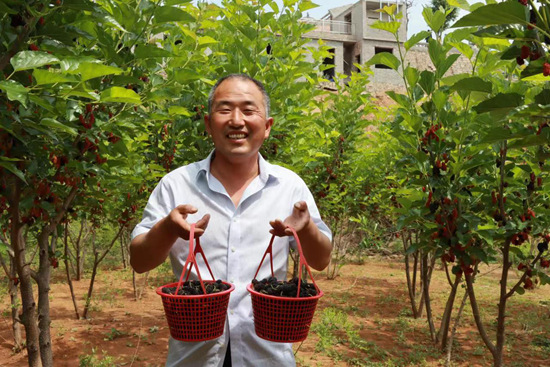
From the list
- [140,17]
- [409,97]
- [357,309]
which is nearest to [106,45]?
[140,17]

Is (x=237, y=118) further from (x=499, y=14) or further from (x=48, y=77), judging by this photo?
(x=499, y=14)

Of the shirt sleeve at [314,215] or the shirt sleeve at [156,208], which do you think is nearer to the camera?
the shirt sleeve at [156,208]

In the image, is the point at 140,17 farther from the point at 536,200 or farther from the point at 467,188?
the point at 536,200

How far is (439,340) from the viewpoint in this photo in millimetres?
5113

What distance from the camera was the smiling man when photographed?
55.9 inches

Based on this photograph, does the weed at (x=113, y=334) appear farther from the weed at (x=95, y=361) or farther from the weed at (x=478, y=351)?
the weed at (x=478, y=351)

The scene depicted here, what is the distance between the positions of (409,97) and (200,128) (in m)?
1.37

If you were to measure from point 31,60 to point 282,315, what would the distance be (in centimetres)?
96

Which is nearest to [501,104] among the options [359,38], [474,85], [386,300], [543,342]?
[474,85]

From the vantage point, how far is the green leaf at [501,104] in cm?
139

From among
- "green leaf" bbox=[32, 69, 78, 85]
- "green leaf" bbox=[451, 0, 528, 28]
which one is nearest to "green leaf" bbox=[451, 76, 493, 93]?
"green leaf" bbox=[451, 0, 528, 28]

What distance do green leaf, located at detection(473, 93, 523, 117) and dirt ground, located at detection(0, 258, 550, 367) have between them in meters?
2.67

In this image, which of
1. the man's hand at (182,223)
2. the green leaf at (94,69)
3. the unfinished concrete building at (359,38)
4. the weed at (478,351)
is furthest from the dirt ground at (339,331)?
the unfinished concrete building at (359,38)

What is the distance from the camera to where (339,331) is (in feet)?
18.0
